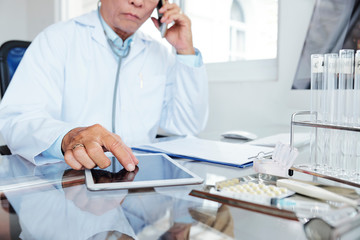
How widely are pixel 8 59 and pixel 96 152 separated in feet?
3.83

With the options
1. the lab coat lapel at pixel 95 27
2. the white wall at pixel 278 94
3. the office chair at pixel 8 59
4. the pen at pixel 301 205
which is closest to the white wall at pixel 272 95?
the white wall at pixel 278 94

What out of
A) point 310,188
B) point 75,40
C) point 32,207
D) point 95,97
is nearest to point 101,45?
point 75,40

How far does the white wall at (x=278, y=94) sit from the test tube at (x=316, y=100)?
619 mm

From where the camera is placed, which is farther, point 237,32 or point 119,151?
point 237,32

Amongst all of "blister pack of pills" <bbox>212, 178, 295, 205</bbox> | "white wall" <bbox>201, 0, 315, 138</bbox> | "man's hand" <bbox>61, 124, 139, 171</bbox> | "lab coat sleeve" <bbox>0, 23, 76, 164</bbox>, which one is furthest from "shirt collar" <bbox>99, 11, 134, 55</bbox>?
"blister pack of pills" <bbox>212, 178, 295, 205</bbox>

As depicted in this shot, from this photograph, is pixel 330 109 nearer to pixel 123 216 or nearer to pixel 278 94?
pixel 123 216

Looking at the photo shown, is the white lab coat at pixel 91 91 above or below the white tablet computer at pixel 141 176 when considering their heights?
above

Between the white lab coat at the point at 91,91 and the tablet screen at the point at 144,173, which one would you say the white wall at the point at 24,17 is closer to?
the white lab coat at the point at 91,91

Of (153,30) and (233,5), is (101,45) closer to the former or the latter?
(233,5)

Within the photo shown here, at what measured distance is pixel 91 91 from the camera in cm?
112

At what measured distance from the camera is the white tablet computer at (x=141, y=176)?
470 millimetres

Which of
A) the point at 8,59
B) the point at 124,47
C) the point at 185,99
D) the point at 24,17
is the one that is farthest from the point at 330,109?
the point at 24,17

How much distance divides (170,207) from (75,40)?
93 centimetres

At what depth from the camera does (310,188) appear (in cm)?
39
